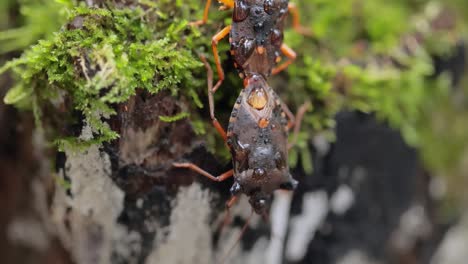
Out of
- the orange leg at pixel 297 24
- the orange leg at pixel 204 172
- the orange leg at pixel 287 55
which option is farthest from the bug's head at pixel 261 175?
the orange leg at pixel 297 24

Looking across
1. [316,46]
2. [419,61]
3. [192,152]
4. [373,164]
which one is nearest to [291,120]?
[192,152]

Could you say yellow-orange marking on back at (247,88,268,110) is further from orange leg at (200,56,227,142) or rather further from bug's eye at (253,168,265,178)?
bug's eye at (253,168,265,178)

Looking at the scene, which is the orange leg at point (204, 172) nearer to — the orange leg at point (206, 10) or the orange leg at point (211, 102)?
the orange leg at point (211, 102)

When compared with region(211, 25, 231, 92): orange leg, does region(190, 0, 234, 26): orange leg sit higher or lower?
higher

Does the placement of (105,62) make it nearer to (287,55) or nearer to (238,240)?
(287,55)

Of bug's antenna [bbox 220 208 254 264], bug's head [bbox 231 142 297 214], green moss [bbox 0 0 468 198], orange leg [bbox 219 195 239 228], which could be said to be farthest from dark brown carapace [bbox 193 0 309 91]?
bug's antenna [bbox 220 208 254 264]

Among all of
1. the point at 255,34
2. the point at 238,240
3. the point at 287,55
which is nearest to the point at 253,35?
the point at 255,34

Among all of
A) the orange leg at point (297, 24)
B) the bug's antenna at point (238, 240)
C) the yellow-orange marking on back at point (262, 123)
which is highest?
the orange leg at point (297, 24)

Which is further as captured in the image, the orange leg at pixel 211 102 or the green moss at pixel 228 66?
the orange leg at pixel 211 102

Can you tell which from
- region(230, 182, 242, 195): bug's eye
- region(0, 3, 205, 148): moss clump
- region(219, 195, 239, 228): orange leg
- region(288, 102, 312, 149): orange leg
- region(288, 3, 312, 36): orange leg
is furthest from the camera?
region(288, 3, 312, 36): orange leg
